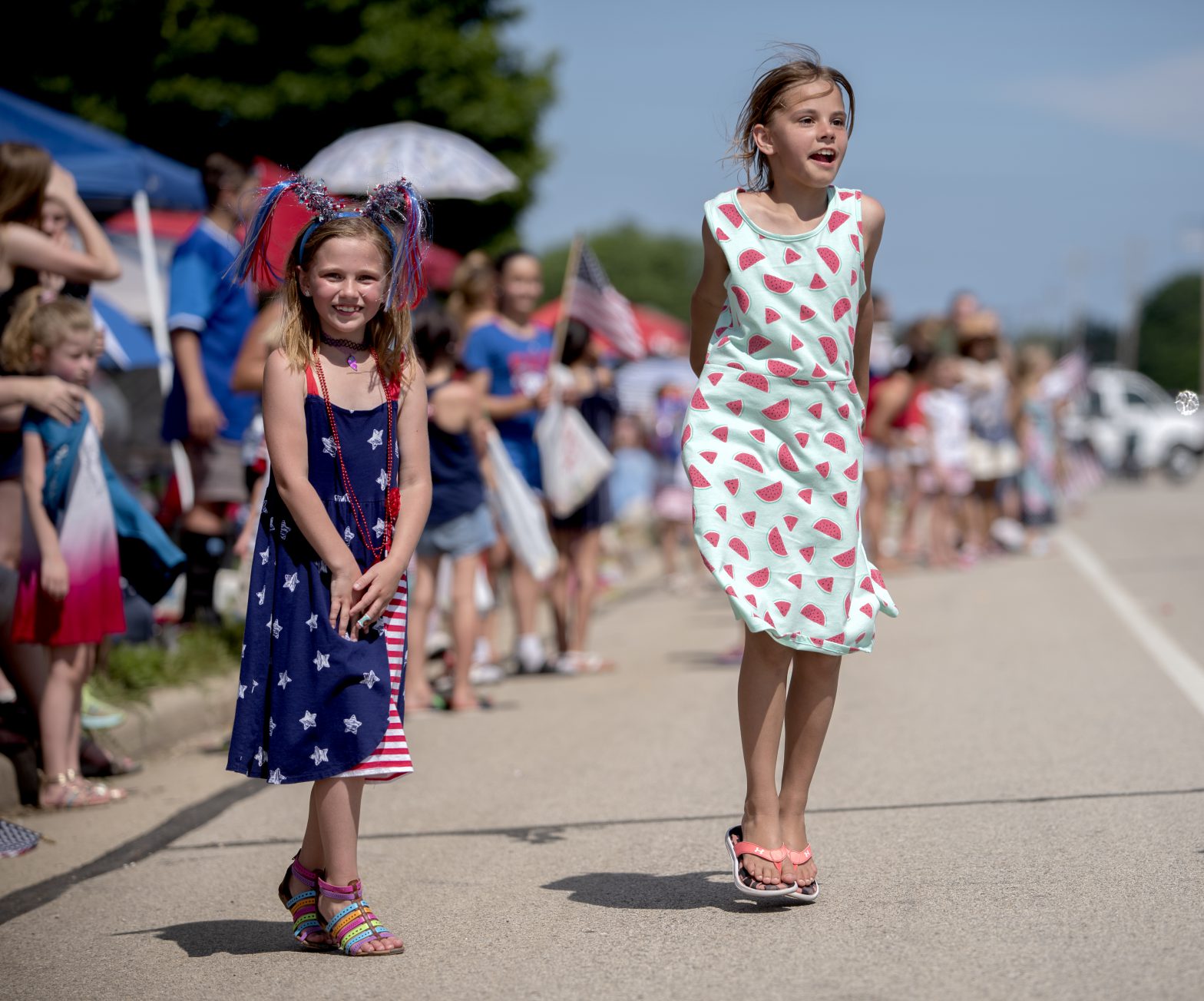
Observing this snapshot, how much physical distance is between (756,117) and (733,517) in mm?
1045

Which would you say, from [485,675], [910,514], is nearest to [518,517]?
[485,675]

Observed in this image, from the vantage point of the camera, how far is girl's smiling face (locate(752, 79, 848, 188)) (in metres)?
4.20

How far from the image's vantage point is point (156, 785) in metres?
6.55

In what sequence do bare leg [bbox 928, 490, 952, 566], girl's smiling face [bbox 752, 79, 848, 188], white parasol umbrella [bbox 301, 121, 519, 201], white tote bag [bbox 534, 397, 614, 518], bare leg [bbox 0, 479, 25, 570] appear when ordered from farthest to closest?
1. bare leg [bbox 928, 490, 952, 566]
2. white parasol umbrella [bbox 301, 121, 519, 201]
3. white tote bag [bbox 534, 397, 614, 518]
4. bare leg [bbox 0, 479, 25, 570]
5. girl's smiling face [bbox 752, 79, 848, 188]

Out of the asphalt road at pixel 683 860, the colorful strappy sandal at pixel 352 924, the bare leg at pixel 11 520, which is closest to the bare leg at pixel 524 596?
the asphalt road at pixel 683 860

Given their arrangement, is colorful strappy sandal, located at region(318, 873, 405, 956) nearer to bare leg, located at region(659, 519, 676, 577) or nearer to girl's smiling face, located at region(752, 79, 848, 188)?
girl's smiling face, located at region(752, 79, 848, 188)

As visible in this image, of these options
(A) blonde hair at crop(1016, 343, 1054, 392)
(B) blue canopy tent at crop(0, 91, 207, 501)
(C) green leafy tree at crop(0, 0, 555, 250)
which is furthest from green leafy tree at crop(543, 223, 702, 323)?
(B) blue canopy tent at crop(0, 91, 207, 501)

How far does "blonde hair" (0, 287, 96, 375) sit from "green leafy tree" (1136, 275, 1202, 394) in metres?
130

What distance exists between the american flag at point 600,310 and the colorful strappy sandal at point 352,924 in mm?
6196

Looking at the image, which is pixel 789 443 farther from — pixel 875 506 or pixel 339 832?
pixel 875 506

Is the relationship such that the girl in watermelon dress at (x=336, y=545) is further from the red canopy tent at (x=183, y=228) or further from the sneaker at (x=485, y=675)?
the sneaker at (x=485, y=675)

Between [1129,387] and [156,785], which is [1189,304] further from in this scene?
[156,785]

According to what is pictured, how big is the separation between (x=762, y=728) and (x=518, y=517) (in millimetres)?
4694

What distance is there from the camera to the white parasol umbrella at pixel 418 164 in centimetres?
967
